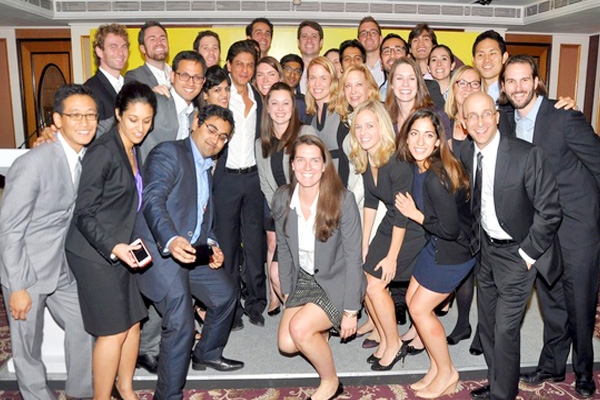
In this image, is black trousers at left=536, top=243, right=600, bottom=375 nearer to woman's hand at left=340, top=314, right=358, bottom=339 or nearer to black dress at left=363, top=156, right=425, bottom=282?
black dress at left=363, top=156, right=425, bottom=282

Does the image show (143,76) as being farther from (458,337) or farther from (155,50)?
(458,337)

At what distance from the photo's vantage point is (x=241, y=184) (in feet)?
12.1

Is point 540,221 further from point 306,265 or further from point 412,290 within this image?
point 306,265

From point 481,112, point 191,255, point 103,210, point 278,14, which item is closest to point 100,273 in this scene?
point 103,210

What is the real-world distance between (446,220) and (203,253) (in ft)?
4.21

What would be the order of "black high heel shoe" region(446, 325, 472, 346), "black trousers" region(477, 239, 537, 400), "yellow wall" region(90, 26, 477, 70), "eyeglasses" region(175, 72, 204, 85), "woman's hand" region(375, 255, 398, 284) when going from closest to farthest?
1. "black trousers" region(477, 239, 537, 400)
2. "woman's hand" region(375, 255, 398, 284)
3. "eyeglasses" region(175, 72, 204, 85)
4. "black high heel shoe" region(446, 325, 472, 346)
5. "yellow wall" region(90, 26, 477, 70)

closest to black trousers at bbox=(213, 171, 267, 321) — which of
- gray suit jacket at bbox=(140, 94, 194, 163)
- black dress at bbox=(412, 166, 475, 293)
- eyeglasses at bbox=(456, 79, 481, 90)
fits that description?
gray suit jacket at bbox=(140, 94, 194, 163)

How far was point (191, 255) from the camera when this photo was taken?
2.36 m

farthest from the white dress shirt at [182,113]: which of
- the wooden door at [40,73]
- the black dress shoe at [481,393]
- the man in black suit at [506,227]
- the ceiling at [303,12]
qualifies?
the wooden door at [40,73]

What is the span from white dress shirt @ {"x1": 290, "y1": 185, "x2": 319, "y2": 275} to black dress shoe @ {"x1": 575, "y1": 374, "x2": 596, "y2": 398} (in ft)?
5.52

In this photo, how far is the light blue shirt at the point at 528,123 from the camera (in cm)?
288

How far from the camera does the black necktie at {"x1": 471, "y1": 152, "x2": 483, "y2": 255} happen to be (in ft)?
8.84

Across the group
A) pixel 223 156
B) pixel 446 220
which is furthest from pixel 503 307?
pixel 223 156

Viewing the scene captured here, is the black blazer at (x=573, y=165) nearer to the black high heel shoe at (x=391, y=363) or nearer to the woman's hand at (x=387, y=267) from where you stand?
the woman's hand at (x=387, y=267)
